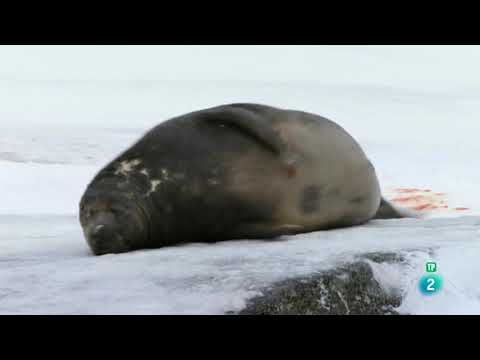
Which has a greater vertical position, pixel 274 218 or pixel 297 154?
pixel 297 154

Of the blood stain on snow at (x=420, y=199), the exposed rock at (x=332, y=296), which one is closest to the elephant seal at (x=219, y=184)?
the exposed rock at (x=332, y=296)

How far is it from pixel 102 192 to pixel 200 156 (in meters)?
0.41

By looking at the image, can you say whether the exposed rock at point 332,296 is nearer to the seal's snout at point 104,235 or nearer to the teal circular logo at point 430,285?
the teal circular logo at point 430,285

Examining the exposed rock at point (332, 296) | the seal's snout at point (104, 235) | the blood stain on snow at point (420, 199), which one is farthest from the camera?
the blood stain on snow at point (420, 199)

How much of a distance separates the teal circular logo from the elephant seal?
2.70 ft

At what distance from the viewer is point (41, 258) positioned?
121 inches

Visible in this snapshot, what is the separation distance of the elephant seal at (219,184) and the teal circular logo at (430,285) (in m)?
0.82

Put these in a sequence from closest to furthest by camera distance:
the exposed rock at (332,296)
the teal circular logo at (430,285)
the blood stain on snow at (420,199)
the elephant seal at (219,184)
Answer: the exposed rock at (332,296)
the teal circular logo at (430,285)
the elephant seal at (219,184)
the blood stain on snow at (420,199)

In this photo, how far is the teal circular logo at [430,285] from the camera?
2584 millimetres

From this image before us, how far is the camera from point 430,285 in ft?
8.52

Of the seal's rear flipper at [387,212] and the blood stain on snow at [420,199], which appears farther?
the blood stain on snow at [420,199]

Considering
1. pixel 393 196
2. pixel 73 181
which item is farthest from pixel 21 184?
pixel 393 196

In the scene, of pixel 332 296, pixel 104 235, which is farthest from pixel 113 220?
pixel 332 296

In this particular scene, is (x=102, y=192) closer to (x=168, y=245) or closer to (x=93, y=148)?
(x=168, y=245)
